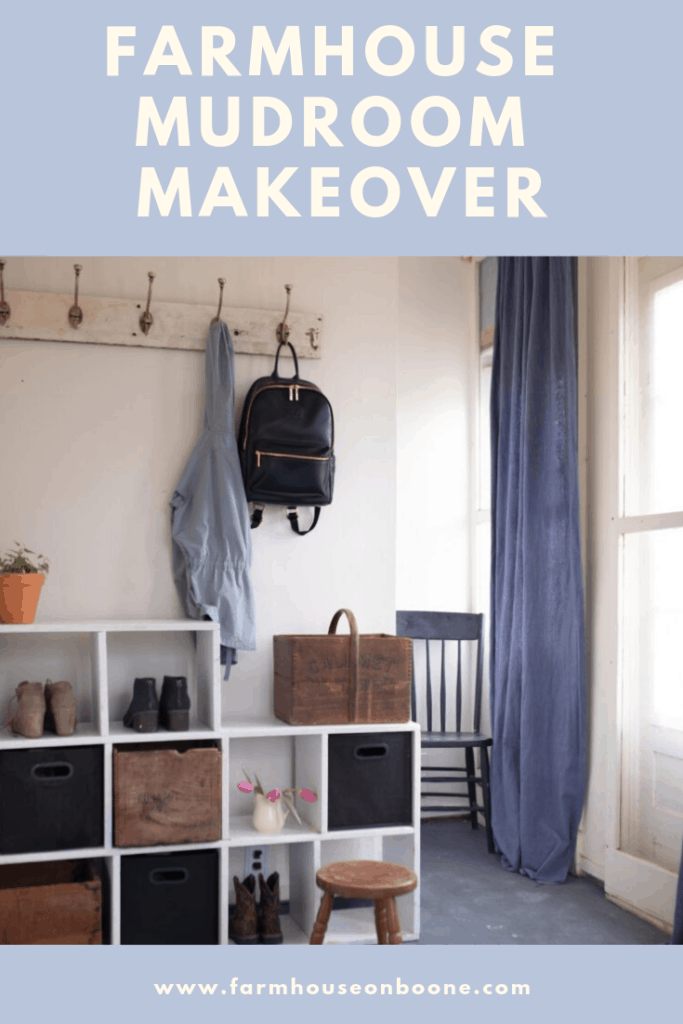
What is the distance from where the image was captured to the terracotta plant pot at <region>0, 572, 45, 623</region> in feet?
9.00

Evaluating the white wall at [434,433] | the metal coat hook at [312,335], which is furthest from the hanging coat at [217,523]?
the white wall at [434,433]

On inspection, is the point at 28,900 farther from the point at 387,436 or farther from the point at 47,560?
the point at 387,436

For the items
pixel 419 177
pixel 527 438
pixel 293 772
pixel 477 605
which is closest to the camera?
pixel 419 177

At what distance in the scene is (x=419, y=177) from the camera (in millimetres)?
1571

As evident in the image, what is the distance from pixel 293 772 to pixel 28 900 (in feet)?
2.93

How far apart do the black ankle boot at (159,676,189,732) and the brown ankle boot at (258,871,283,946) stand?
532mm

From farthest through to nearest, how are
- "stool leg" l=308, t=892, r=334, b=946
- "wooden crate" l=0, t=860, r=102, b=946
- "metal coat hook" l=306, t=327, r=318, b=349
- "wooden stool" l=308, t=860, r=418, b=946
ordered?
"metal coat hook" l=306, t=327, r=318, b=349
"wooden crate" l=0, t=860, r=102, b=946
"stool leg" l=308, t=892, r=334, b=946
"wooden stool" l=308, t=860, r=418, b=946

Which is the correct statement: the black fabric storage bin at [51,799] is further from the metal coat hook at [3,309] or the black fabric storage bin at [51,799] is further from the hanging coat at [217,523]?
the metal coat hook at [3,309]

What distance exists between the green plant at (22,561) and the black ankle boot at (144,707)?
428 mm

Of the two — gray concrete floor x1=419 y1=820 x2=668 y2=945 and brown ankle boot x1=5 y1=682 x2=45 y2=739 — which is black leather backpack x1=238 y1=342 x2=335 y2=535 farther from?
gray concrete floor x1=419 y1=820 x2=668 y2=945

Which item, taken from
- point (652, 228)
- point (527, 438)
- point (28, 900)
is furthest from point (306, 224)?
Result: point (527, 438)

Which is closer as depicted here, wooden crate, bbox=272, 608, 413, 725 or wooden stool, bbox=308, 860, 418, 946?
wooden stool, bbox=308, 860, 418, 946

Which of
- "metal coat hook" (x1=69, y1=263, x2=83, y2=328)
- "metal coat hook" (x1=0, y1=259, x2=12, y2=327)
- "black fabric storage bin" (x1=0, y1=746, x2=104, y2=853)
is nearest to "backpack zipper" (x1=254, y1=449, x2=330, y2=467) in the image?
"metal coat hook" (x1=69, y1=263, x2=83, y2=328)

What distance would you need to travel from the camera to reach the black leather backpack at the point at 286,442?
3035 millimetres
